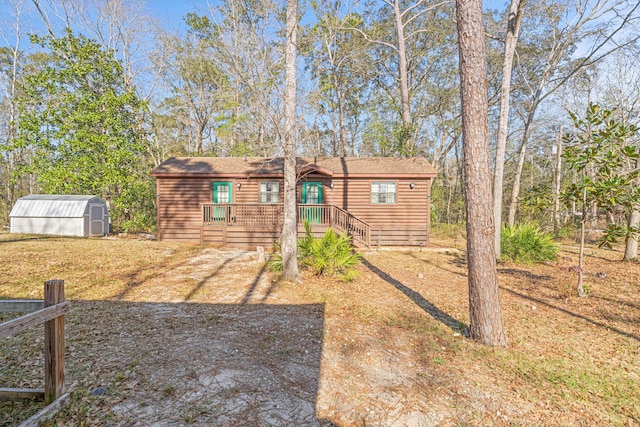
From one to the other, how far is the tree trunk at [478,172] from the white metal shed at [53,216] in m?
15.2

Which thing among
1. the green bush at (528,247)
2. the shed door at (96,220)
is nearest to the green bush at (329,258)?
the green bush at (528,247)

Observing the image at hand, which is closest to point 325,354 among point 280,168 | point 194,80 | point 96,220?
point 280,168

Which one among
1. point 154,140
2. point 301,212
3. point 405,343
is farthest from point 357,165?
point 154,140

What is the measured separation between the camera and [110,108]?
14.1 meters

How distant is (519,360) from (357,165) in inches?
427

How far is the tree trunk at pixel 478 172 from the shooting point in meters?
3.79

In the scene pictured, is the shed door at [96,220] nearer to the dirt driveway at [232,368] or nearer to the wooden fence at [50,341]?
the dirt driveway at [232,368]

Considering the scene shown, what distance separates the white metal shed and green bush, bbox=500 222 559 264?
1665cm

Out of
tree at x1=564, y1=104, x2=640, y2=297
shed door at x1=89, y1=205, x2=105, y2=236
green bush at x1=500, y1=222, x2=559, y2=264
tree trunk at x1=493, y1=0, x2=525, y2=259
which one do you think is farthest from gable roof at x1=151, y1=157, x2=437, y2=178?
tree at x1=564, y1=104, x2=640, y2=297

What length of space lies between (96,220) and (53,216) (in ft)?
4.92

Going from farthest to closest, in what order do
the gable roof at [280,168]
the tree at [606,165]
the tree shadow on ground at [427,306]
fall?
the gable roof at [280,168]
the tree at [606,165]
the tree shadow on ground at [427,306]

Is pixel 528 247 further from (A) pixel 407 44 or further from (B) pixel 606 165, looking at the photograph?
(A) pixel 407 44

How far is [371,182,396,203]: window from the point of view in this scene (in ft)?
42.3

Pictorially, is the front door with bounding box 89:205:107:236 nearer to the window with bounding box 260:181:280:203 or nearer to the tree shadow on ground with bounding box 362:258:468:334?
the window with bounding box 260:181:280:203
